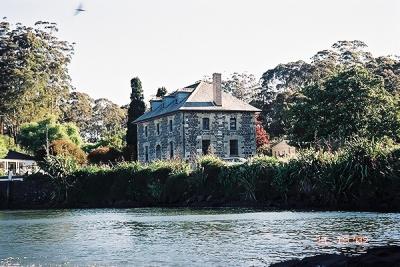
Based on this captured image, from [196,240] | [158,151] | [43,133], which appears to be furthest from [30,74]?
[196,240]

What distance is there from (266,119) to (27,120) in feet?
92.0

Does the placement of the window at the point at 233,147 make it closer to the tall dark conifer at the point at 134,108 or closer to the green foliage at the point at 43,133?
the tall dark conifer at the point at 134,108

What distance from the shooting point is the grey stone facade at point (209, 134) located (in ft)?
175

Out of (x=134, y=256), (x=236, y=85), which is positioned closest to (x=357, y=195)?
(x=134, y=256)

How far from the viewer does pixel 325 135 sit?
155 feet

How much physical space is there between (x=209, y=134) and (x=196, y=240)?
36052mm

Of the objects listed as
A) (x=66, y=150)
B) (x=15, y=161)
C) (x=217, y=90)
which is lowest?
(x=15, y=161)

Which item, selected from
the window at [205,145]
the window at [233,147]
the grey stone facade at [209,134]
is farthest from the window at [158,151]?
the window at [233,147]

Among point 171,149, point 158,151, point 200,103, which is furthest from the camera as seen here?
point 158,151

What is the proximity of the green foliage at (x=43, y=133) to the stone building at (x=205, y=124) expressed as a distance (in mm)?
16291

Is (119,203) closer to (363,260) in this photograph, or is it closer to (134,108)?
(134,108)

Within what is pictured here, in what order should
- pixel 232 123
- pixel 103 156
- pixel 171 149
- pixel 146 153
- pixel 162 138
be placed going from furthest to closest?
pixel 146 153
pixel 103 156
pixel 162 138
pixel 171 149
pixel 232 123

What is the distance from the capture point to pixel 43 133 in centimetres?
7050

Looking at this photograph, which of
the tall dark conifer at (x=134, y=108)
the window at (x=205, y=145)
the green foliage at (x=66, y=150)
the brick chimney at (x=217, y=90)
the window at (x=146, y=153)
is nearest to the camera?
the green foliage at (x=66, y=150)
